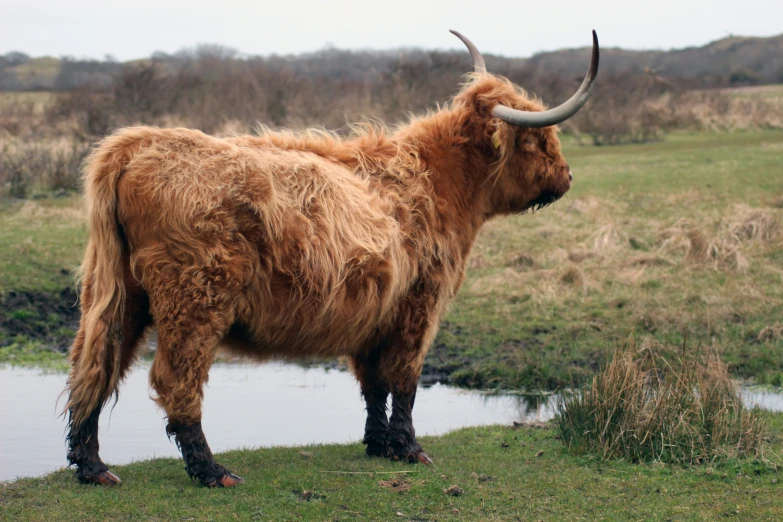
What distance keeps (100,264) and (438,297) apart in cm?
198

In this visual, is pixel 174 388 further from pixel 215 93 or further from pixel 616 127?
pixel 215 93

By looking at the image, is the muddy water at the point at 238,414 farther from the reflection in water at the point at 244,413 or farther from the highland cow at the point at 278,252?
the highland cow at the point at 278,252

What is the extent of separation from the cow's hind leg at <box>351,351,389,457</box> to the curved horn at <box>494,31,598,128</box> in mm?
1617

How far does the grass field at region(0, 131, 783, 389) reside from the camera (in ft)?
27.6

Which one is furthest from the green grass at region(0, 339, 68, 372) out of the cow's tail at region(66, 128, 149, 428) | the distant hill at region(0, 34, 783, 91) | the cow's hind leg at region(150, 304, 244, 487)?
the distant hill at region(0, 34, 783, 91)

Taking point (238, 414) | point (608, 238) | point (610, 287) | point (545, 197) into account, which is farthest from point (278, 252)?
point (608, 238)

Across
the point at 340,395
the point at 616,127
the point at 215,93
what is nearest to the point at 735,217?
the point at 340,395

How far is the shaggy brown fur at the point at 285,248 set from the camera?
435cm

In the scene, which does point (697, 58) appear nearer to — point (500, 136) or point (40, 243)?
point (40, 243)

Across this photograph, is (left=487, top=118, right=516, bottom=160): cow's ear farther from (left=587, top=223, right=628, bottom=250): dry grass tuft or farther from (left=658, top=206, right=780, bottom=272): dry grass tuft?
(left=587, top=223, right=628, bottom=250): dry grass tuft

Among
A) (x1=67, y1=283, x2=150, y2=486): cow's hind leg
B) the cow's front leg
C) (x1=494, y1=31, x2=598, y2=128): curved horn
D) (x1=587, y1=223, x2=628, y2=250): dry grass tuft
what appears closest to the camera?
(x1=67, y1=283, x2=150, y2=486): cow's hind leg

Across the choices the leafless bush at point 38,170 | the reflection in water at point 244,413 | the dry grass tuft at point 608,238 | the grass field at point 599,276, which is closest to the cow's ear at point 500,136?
the grass field at point 599,276

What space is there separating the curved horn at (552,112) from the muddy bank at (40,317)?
16.2 ft

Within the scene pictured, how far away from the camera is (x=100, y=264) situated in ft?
14.4
